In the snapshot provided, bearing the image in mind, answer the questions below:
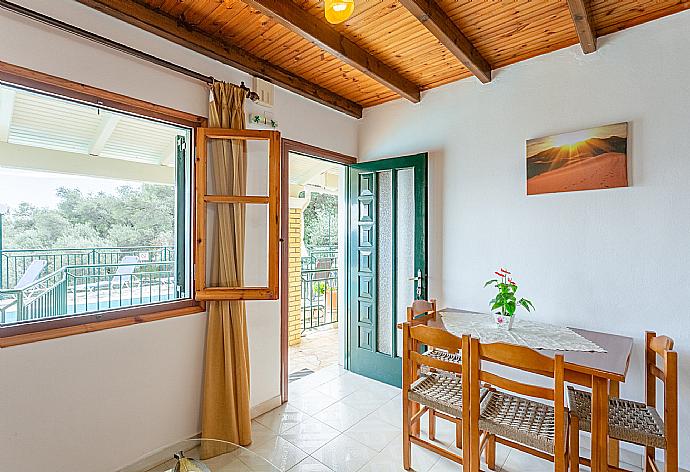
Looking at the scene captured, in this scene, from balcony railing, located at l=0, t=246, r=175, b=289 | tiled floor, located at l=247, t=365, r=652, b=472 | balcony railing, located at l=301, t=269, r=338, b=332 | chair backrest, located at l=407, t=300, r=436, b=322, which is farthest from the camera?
balcony railing, located at l=301, t=269, r=338, b=332

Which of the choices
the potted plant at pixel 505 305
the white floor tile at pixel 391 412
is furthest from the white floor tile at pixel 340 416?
the potted plant at pixel 505 305

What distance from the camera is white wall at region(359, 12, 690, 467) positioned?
223 cm

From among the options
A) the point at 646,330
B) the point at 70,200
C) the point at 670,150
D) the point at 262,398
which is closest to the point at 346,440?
the point at 262,398

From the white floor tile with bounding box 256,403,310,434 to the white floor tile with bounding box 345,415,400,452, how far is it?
0.41 m

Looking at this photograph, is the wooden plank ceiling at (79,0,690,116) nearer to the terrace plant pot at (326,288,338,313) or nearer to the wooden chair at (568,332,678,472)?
the wooden chair at (568,332,678,472)

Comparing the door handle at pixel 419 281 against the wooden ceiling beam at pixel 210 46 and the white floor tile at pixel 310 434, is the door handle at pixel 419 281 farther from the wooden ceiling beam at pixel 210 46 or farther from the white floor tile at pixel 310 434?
the wooden ceiling beam at pixel 210 46

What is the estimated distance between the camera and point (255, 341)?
290 centimetres

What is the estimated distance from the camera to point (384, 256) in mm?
3590

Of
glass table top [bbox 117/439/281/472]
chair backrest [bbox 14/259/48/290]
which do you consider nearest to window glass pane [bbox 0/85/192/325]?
chair backrest [bbox 14/259/48/290]

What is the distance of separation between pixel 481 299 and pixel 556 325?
21.6 inches

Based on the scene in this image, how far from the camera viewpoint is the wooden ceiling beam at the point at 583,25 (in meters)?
2.04

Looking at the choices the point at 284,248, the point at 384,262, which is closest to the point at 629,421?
the point at 384,262

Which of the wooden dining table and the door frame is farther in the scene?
the door frame

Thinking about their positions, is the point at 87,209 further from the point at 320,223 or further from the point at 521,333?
the point at 320,223
